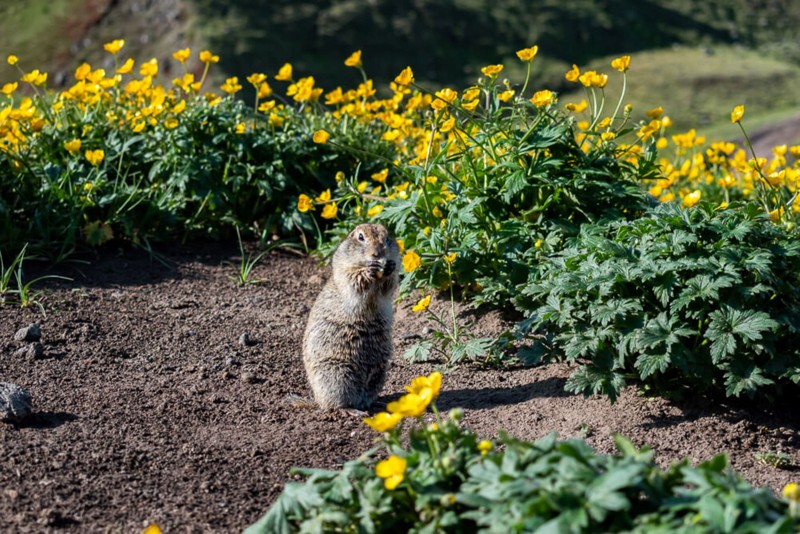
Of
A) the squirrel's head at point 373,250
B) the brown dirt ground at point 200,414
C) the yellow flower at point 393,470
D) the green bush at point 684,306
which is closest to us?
the yellow flower at point 393,470

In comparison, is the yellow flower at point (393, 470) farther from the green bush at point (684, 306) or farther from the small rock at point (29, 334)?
the small rock at point (29, 334)

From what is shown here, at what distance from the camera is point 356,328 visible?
15.7ft

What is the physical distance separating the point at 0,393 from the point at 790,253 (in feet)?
11.9

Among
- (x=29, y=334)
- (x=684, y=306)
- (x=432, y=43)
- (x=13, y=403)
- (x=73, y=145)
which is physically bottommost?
(x=432, y=43)

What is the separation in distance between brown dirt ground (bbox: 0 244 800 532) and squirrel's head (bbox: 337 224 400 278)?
2.43 ft

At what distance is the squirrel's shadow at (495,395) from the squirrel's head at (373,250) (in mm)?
719

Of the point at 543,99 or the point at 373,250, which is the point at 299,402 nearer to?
the point at 373,250

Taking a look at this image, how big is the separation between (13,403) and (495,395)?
90.3 inches

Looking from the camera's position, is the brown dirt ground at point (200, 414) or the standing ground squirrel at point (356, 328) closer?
the brown dirt ground at point (200, 414)

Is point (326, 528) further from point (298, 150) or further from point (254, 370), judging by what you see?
point (298, 150)

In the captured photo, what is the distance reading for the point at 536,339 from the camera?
15.7 feet

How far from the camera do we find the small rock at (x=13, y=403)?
14.2 feet

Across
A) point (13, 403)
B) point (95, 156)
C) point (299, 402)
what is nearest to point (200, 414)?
point (299, 402)

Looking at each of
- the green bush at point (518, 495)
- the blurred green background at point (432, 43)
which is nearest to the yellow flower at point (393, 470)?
the green bush at point (518, 495)
